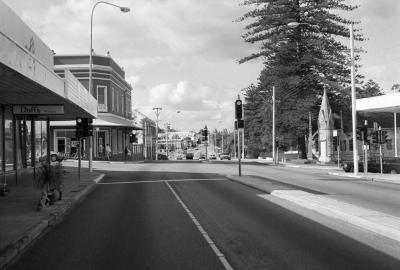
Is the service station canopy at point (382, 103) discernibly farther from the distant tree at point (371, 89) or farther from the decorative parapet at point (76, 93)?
the distant tree at point (371, 89)

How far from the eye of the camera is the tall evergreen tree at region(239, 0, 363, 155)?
59.8m

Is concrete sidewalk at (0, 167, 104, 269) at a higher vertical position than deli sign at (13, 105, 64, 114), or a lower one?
lower

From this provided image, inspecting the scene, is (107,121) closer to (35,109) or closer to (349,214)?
(35,109)

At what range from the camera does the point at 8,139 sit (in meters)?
27.1

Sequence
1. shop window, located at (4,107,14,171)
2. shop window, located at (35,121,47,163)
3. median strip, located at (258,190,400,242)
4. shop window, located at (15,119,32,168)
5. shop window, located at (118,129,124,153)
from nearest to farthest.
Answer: median strip, located at (258,190,400,242) → shop window, located at (4,107,14,171) → shop window, located at (15,119,32,168) → shop window, located at (35,121,47,163) → shop window, located at (118,129,124,153)

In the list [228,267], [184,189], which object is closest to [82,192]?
[184,189]

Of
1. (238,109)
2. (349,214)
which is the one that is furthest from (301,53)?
(349,214)

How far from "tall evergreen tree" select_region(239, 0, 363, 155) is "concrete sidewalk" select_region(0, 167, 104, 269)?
42181 millimetres

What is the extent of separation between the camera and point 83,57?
5969 cm

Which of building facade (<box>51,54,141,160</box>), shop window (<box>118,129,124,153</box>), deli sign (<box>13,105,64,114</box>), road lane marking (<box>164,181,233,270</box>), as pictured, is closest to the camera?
road lane marking (<box>164,181,233,270</box>)

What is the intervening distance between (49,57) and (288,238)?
19.3m

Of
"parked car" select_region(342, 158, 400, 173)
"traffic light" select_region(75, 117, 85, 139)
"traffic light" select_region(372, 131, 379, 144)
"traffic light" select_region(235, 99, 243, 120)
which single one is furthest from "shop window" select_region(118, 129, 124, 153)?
"traffic light" select_region(235, 99, 243, 120)

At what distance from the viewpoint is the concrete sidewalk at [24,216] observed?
31.7 ft

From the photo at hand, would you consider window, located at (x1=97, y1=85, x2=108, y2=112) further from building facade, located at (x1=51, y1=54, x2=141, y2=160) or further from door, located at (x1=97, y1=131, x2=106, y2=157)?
door, located at (x1=97, y1=131, x2=106, y2=157)
